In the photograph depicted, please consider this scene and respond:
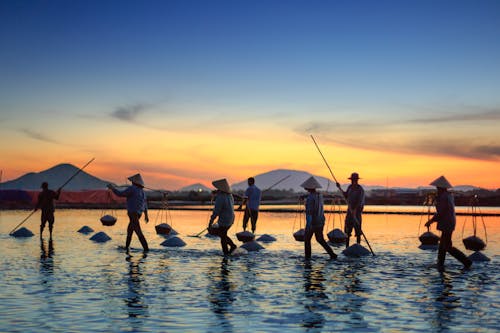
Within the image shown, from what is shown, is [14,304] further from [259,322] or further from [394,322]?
[394,322]

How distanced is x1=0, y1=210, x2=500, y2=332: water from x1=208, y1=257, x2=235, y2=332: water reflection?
2 centimetres

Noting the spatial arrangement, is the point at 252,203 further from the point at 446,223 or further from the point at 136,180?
the point at 446,223

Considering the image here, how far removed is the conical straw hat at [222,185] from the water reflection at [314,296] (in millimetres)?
2835

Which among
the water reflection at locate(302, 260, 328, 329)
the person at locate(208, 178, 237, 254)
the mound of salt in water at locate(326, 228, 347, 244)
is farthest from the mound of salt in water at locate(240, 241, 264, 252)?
the mound of salt in water at locate(326, 228, 347, 244)

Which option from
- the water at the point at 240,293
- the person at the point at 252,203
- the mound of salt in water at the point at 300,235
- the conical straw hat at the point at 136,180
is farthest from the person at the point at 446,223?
the person at the point at 252,203

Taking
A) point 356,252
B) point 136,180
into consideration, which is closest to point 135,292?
point 136,180

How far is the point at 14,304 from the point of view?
9.73 meters

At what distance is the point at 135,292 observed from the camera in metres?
11.0

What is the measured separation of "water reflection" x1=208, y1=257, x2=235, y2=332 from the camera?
855 centimetres

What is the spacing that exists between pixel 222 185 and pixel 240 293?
588 centimetres

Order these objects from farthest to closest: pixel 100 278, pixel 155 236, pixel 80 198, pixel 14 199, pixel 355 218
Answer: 1. pixel 80 198
2. pixel 14 199
3. pixel 155 236
4. pixel 355 218
5. pixel 100 278

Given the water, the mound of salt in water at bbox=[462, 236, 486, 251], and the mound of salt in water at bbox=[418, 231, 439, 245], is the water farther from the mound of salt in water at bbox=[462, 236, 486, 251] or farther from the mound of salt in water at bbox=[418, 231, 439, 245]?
the mound of salt in water at bbox=[418, 231, 439, 245]

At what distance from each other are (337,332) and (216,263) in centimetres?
770

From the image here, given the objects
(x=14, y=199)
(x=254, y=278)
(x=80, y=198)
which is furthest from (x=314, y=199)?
(x=80, y=198)
